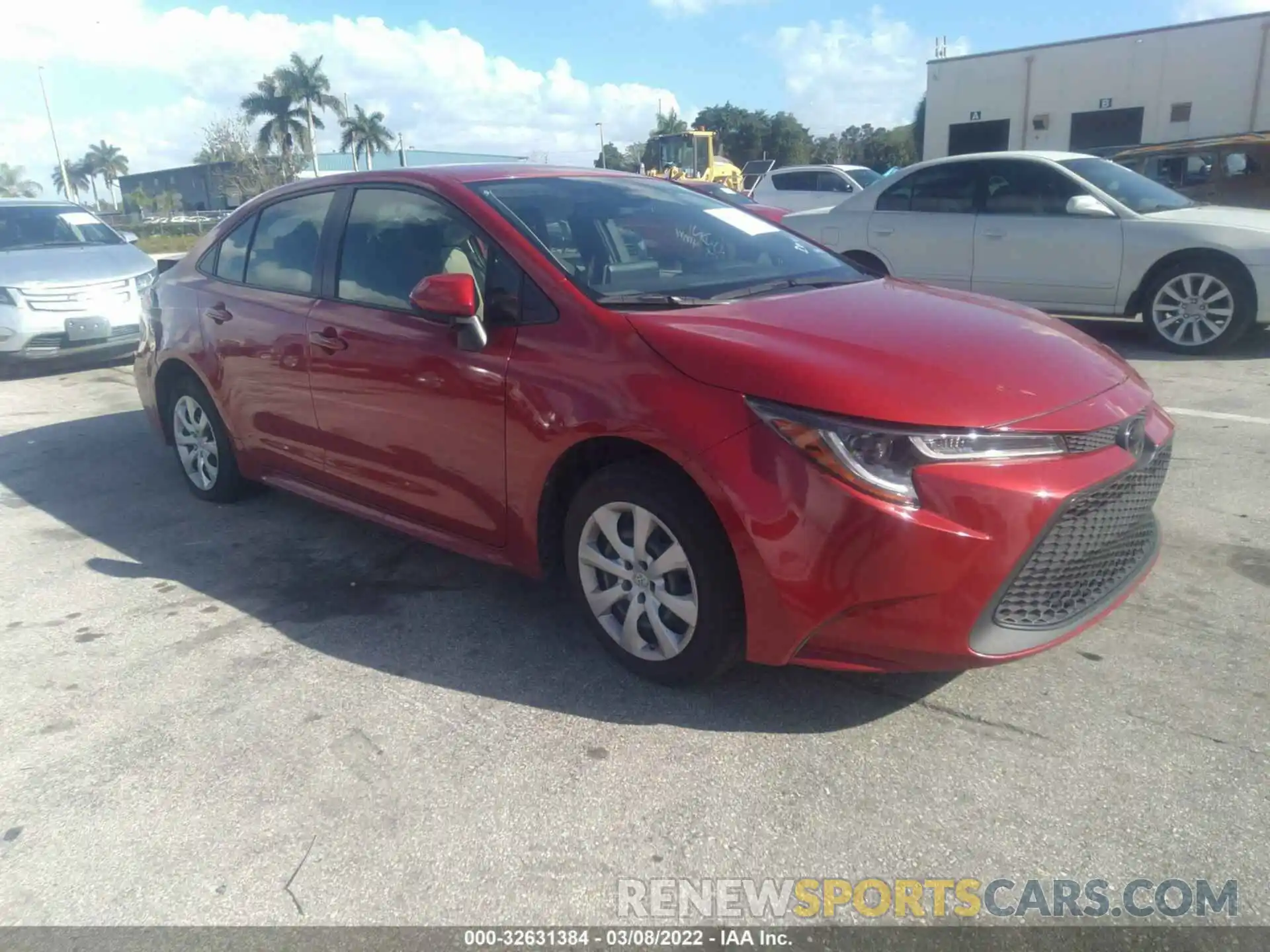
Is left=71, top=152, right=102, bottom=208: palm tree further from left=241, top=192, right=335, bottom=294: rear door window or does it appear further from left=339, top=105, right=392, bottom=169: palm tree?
left=241, top=192, right=335, bottom=294: rear door window

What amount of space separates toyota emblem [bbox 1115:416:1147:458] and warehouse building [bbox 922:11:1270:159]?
100 ft

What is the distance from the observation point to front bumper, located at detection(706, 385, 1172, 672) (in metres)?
2.48

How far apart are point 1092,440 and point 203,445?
13.5 feet

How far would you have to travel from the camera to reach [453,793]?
2629mm

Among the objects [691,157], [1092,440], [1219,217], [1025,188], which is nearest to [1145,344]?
[1219,217]

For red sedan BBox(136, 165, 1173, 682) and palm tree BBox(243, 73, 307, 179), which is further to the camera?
palm tree BBox(243, 73, 307, 179)

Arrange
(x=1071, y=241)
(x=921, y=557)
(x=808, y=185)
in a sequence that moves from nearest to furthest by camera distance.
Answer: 1. (x=921, y=557)
2. (x=1071, y=241)
3. (x=808, y=185)

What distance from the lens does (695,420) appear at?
2736mm

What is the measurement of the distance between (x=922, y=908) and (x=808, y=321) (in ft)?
5.50

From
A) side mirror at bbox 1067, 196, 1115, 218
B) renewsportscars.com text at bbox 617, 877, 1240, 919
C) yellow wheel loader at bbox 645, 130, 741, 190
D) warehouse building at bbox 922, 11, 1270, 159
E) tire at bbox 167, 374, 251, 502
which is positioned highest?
warehouse building at bbox 922, 11, 1270, 159

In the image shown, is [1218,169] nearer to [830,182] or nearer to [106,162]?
[830,182]

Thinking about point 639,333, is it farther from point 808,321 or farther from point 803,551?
point 803,551

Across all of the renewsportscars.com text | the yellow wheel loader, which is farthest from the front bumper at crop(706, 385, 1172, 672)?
the yellow wheel loader

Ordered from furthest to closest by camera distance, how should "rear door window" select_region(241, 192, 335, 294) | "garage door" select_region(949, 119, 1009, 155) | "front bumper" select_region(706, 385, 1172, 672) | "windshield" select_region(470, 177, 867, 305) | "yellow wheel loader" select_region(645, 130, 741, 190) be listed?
"garage door" select_region(949, 119, 1009, 155)
"yellow wheel loader" select_region(645, 130, 741, 190)
"rear door window" select_region(241, 192, 335, 294)
"windshield" select_region(470, 177, 867, 305)
"front bumper" select_region(706, 385, 1172, 672)
